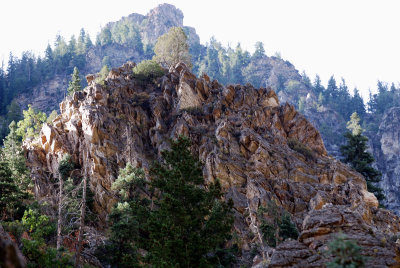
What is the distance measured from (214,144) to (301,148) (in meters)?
11.4

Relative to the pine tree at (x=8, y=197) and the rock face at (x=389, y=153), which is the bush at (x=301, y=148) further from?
the rock face at (x=389, y=153)

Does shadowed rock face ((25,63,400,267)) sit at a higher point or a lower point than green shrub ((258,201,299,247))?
higher

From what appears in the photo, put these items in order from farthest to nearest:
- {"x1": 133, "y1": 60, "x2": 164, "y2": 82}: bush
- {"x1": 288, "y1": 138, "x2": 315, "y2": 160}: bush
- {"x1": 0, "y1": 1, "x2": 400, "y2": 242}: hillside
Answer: {"x1": 0, "y1": 1, "x2": 400, "y2": 242}: hillside, {"x1": 133, "y1": 60, "x2": 164, "y2": 82}: bush, {"x1": 288, "y1": 138, "x2": 315, "y2": 160}: bush

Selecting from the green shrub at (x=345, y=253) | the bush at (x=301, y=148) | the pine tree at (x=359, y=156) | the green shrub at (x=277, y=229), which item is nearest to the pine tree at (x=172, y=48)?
the bush at (x=301, y=148)

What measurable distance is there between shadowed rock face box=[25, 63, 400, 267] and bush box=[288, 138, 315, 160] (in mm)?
181

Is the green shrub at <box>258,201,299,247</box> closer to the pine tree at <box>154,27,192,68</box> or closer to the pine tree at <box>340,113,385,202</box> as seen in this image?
the pine tree at <box>340,113,385,202</box>

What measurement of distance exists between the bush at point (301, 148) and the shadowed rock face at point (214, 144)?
0.18 meters

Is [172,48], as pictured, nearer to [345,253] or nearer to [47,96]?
[47,96]

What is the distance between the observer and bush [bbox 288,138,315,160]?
39.7 m

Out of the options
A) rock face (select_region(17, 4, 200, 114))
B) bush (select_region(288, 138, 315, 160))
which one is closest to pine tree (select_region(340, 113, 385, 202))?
bush (select_region(288, 138, 315, 160))

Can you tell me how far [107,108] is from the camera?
1657 inches

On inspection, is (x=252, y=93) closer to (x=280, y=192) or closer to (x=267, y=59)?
(x=280, y=192)

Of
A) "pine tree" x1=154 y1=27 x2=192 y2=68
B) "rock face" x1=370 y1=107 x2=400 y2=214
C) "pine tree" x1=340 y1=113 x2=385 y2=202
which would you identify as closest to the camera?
"pine tree" x1=340 y1=113 x2=385 y2=202

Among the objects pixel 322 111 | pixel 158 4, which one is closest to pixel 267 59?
pixel 322 111
